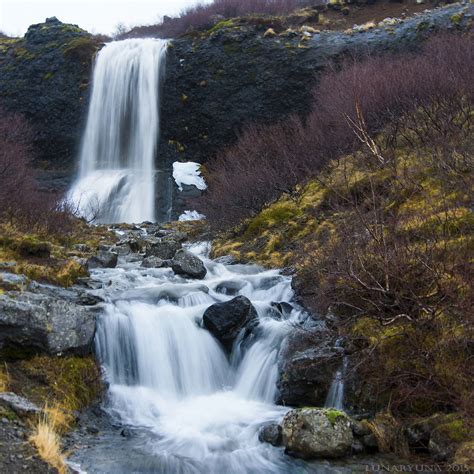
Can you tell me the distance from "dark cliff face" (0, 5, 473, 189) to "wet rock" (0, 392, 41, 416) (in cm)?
2434

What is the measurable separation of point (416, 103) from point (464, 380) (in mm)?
10991

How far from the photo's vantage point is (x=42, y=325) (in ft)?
24.3

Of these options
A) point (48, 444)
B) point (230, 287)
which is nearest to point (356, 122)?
point (230, 287)

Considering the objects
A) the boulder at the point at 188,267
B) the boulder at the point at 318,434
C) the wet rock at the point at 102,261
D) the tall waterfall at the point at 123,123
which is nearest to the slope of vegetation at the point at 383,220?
the boulder at the point at 318,434

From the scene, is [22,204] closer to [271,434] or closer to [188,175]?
[271,434]

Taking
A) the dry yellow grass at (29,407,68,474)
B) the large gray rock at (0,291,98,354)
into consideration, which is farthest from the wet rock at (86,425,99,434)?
the large gray rock at (0,291,98,354)

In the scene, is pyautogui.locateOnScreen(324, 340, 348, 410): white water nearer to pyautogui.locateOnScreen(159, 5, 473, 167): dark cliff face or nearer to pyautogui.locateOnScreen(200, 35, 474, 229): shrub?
pyautogui.locateOnScreen(200, 35, 474, 229): shrub

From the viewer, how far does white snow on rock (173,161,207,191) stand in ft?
99.0

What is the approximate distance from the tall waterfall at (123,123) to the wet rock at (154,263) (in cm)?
1631

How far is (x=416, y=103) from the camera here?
1513cm

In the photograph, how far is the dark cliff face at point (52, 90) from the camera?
33.3 m

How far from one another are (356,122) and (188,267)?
274 inches

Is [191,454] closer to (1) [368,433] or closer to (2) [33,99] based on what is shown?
(1) [368,433]

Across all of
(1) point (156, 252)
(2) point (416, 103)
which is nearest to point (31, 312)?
(1) point (156, 252)
